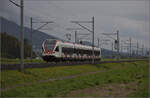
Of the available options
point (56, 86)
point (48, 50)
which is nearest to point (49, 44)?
point (48, 50)

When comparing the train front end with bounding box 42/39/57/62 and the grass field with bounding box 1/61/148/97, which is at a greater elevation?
the train front end with bounding box 42/39/57/62

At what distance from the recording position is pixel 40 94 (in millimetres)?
16953

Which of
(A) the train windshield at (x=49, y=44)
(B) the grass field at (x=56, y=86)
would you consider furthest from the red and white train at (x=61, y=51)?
(B) the grass field at (x=56, y=86)

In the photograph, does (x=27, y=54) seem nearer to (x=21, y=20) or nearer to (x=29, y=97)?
(x=21, y=20)

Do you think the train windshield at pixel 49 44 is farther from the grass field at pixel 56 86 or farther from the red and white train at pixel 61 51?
the grass field at pixel 56 86

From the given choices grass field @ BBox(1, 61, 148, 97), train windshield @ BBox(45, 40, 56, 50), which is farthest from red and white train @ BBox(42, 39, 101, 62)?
grass field @ BBox(1, 61, 148, 97)

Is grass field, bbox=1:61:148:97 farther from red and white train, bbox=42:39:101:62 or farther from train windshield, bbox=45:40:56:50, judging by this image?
train windshield, bbox=45:40:56:50

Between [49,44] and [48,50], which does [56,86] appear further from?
[49,44]

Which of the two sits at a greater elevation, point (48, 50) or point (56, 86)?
point (48, 50)

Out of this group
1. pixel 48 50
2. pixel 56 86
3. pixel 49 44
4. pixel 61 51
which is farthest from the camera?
pixel 61 51

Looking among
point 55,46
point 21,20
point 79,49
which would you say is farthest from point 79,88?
point 79,49

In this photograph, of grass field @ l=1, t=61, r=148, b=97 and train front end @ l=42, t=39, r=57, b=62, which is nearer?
grass field @ l=1, t=61, r=148, b=97

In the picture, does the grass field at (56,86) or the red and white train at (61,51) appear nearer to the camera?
the grass field at (56,86)

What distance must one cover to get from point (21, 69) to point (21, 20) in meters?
4.23
